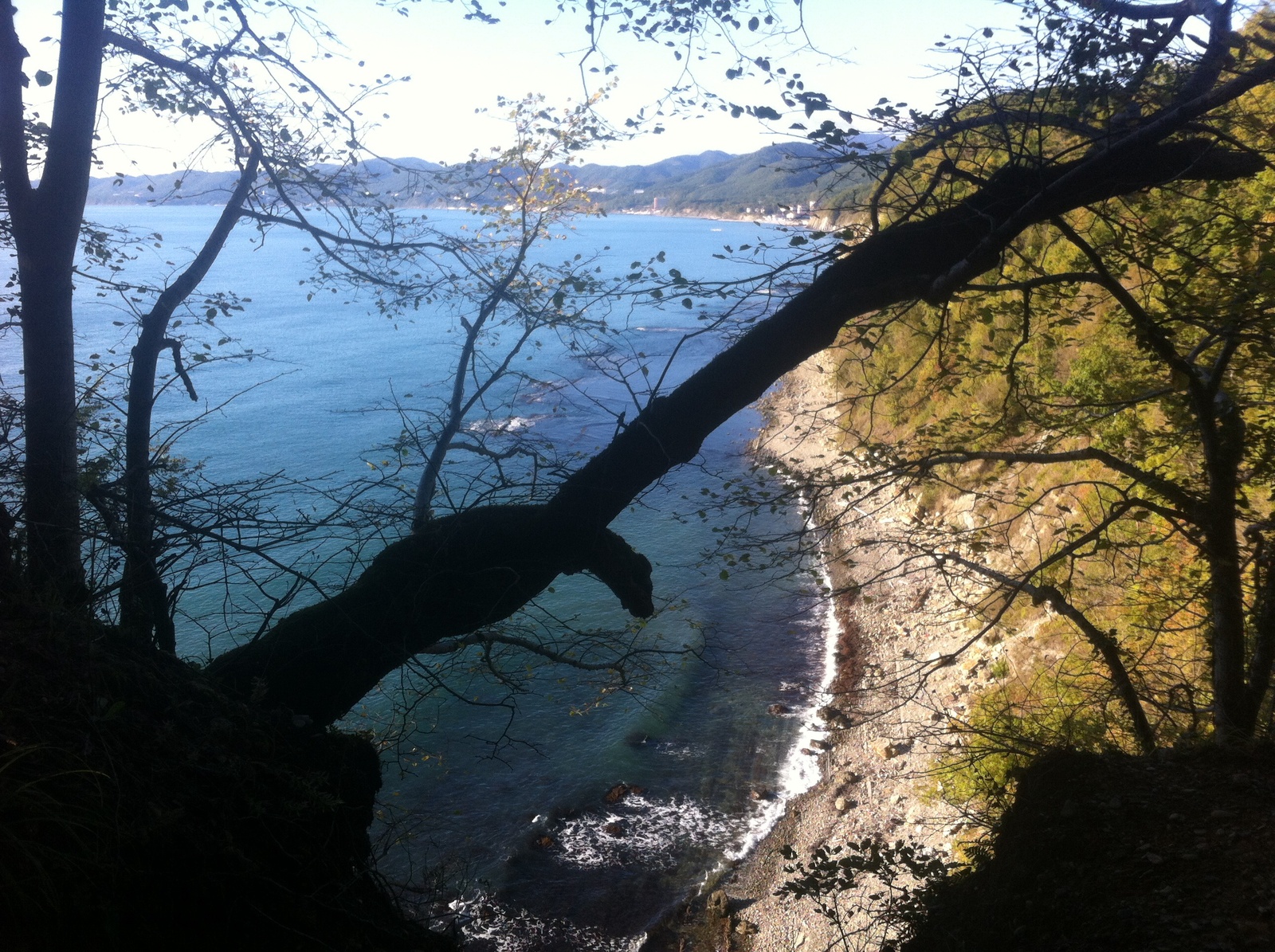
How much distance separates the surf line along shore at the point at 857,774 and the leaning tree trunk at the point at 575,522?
72.8 inches

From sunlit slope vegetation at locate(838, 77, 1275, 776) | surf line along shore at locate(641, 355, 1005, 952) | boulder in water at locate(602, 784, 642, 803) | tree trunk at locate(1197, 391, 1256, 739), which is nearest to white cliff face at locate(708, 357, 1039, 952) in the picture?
surf line along shore at locate(641, 355, 1005, 952)

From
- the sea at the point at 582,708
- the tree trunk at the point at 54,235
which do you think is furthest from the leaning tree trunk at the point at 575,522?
the tree trunk at the point at 54,235

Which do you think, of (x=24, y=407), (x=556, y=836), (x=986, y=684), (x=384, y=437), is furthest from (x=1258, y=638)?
(x=384, y=437)

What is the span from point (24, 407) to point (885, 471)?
5008 mm

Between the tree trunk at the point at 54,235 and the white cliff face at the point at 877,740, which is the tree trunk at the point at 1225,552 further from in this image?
the tree trunk at the point at 54,235

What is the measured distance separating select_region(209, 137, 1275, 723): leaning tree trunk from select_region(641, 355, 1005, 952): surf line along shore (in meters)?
1.85

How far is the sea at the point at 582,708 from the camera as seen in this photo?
794 centimetres

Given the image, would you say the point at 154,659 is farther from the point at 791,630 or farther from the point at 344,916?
the point at 791,630

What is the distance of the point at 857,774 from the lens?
1304 cm

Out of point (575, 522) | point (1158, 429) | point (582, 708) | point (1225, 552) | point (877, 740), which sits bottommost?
point (877, 740)

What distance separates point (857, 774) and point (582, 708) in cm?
503

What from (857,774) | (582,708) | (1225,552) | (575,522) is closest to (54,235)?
(575,522)

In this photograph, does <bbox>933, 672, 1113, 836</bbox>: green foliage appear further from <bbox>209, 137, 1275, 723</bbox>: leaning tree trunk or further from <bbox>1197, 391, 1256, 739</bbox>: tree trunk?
<bbox>209, 137, 1275, 723</bbox>: leaning tree trunk

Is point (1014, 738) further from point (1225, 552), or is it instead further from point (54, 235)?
point (54, 235)
